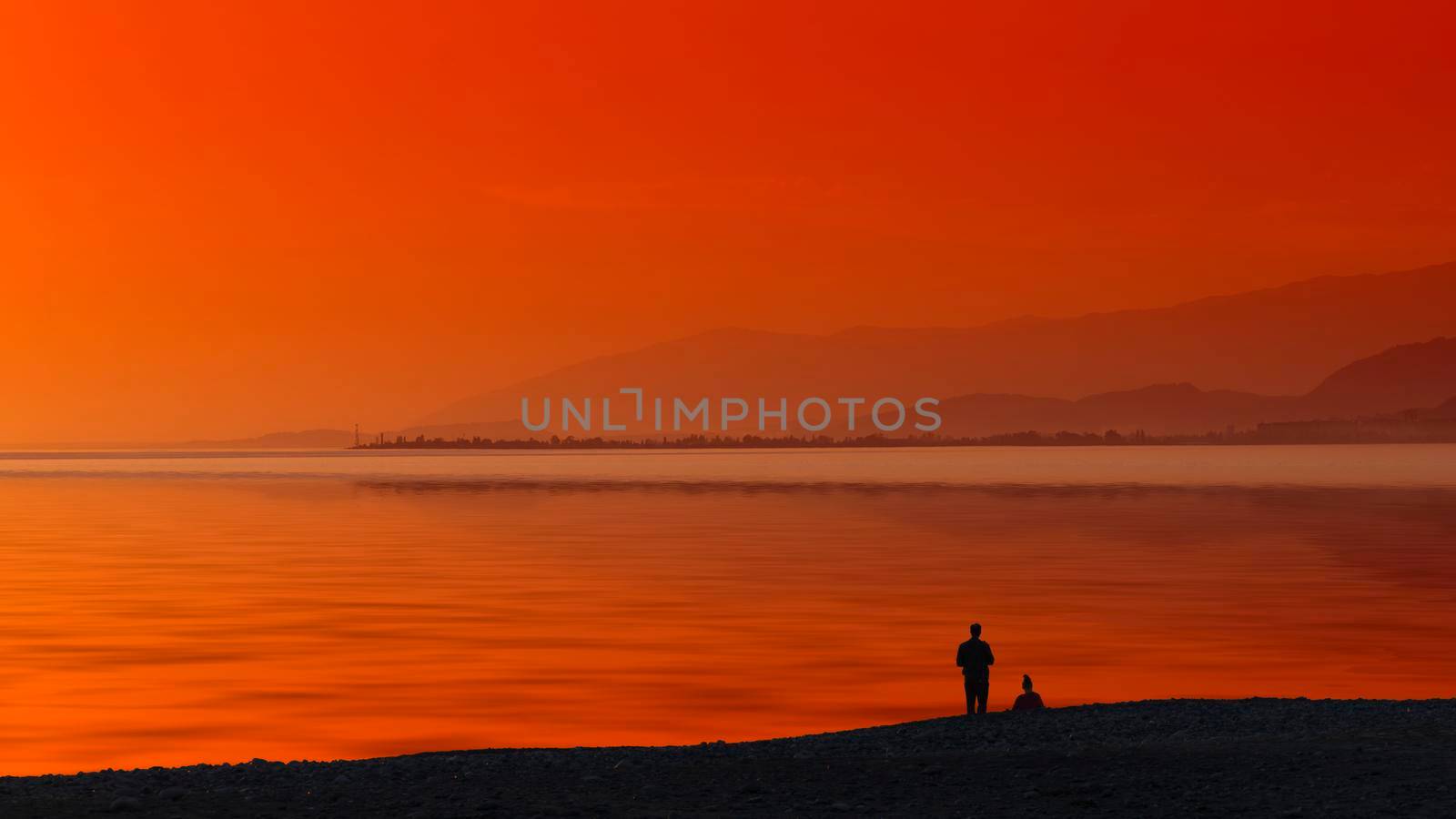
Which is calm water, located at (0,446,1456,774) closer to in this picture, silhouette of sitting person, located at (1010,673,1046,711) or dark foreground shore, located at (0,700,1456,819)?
silhouette of sitting person, located at (1010,673,1046,711)

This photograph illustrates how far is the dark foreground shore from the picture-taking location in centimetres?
2075

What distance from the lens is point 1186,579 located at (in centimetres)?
5791

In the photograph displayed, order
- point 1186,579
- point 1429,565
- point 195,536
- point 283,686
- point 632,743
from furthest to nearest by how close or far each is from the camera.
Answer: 1. point 195,536
2. point 1429,565
3. point 1186,579
4. point 283,686
5. point 632,743

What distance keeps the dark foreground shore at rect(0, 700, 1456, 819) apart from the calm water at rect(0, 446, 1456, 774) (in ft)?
18.3

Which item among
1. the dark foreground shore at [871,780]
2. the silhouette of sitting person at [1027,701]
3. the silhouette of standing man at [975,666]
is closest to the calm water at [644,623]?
the silhouette of standing man at [975,666]

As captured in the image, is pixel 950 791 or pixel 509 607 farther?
pixel 509 607

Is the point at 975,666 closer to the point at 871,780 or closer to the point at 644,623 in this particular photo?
the point at 871,780

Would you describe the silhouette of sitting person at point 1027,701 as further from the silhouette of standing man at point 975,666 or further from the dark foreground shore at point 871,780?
the dark foreground shore at point 871,780

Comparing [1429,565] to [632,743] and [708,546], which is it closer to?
[708,546]

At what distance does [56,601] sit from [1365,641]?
110ft

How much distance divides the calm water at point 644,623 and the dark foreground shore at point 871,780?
5581mm

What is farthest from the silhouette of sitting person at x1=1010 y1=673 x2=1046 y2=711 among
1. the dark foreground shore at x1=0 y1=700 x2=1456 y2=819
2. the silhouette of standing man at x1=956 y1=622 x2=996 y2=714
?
the dark foreground shore at x1=0 y1=700 x2=1456 y2=819

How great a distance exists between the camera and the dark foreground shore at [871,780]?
2075cm

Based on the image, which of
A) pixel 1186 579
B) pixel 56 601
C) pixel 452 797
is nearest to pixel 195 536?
pixel 56 601
